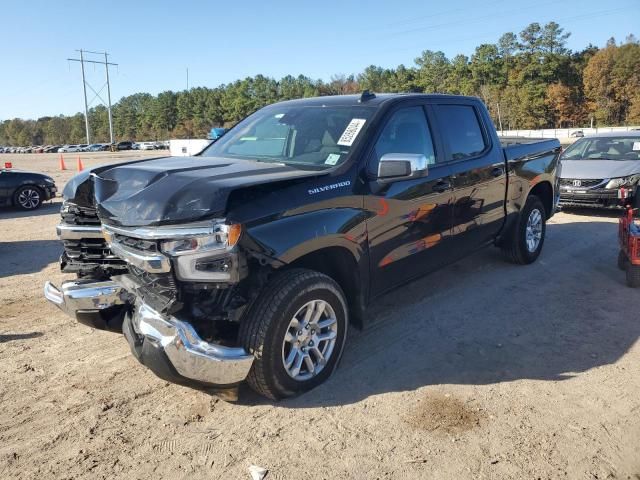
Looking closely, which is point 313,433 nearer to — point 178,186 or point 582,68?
Result: point 178,186

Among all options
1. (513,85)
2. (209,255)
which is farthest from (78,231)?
(513,85)

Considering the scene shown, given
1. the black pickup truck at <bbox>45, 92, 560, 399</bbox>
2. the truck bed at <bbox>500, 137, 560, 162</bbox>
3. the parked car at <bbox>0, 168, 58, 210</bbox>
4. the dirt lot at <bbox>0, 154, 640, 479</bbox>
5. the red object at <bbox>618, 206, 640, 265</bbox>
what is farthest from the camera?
the parked car at <bbox>0, 168, 58, 210</bbox>

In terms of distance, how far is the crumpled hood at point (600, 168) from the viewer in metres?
9.53

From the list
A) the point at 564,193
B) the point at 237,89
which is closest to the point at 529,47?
the point at 237,89

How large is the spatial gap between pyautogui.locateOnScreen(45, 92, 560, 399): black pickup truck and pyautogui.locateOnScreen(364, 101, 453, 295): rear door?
0.02 m

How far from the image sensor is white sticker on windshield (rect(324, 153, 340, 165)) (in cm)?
385

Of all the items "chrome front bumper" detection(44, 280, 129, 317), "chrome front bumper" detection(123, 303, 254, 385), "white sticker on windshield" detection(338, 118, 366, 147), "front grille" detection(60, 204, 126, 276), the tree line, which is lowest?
"chrome front bumper" detection(123, 303, 254, 385)

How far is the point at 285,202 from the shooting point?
326 cm

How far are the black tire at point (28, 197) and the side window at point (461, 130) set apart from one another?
36.2ft

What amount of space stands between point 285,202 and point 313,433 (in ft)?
4.71

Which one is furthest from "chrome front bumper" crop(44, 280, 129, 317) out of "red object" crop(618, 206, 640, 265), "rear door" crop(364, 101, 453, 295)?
"red object" crop(618, 206, 640, 265)

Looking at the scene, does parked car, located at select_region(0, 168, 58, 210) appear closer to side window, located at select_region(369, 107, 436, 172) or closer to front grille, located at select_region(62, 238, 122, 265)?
front grille, located at select_region(62, 238, 122, 265)

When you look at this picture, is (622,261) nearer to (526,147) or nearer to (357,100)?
(526,147)

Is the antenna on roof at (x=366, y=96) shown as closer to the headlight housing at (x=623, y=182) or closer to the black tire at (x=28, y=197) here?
the headlight housing at (x=623, y=182)
